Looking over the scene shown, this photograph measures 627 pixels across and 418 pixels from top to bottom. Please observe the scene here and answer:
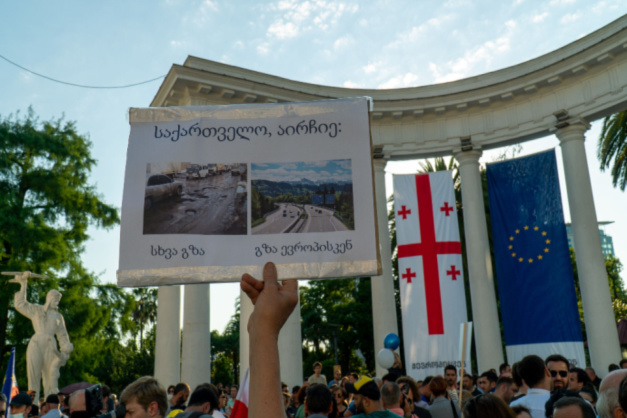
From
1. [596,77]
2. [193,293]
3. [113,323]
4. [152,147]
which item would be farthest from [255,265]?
[113,323]

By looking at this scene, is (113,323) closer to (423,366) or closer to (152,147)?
(423,366)

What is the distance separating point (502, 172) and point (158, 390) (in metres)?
24.9

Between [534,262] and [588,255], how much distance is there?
2281 mm

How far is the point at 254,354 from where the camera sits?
9.73 feet

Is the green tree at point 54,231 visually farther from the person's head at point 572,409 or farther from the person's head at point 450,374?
the person's head at point 572,409

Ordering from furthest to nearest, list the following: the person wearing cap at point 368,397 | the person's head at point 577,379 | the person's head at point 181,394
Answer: the person's head at point 181,394 → the person's head at point 577,379 → the person wearing cap at point 368,397

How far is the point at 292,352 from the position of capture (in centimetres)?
2583

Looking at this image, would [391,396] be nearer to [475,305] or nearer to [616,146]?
[475,305]

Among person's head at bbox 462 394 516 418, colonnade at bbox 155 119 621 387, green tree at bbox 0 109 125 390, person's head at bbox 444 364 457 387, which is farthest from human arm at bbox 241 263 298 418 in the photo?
green tree at bbox 0 109 125 390

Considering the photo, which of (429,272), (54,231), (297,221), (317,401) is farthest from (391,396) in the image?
(54,231)

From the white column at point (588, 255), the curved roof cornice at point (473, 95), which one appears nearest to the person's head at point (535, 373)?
the white column at point (588, 255)

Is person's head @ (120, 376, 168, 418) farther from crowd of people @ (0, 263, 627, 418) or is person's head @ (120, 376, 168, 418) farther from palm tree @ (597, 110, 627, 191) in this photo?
palm tree @ (597, 110, 627, 191)

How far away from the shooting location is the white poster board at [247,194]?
17.3 feet

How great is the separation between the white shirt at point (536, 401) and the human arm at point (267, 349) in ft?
21.4
